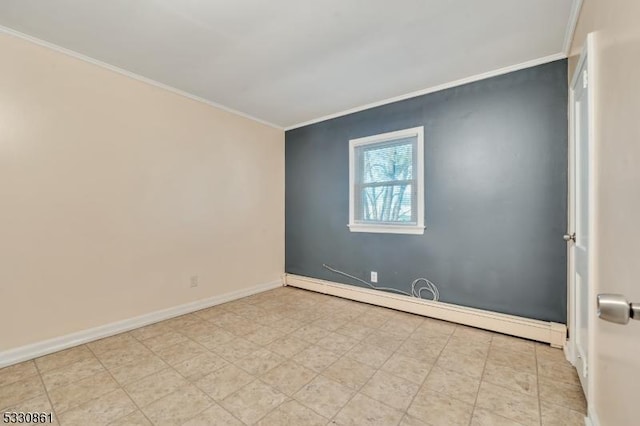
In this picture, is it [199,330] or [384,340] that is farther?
[199,330]

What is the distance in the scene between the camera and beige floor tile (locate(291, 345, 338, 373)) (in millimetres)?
2021

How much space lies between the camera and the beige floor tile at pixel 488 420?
4.79 ft

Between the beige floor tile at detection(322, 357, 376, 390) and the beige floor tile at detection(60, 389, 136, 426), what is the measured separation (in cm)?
121

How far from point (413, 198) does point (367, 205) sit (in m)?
0.61

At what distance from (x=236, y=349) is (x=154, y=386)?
62 cm

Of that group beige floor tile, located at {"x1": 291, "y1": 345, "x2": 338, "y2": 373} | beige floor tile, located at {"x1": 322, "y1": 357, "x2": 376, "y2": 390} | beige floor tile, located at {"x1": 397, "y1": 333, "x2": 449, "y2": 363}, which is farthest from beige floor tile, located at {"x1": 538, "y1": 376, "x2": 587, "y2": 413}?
beige floor tile, located at {"x1": 291, "y1": 345, "x2": 338, "y2": 373}

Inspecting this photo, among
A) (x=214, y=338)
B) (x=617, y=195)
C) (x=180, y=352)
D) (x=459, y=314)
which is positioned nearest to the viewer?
(x=617, y=195)

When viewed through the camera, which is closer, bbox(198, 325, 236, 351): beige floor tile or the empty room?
the empty room

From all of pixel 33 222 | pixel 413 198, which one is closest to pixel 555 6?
pixel 413 198

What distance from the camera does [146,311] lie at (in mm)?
2773

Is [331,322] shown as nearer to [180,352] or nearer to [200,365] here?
[200,365]

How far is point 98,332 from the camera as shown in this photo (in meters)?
2.44

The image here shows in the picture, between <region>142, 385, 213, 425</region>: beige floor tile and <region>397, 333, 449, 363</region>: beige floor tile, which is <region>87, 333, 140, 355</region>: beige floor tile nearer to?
<region>142, 385, 213, 425</region>: beige floor tile

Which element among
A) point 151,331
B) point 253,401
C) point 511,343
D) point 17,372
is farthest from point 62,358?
point 511,343
